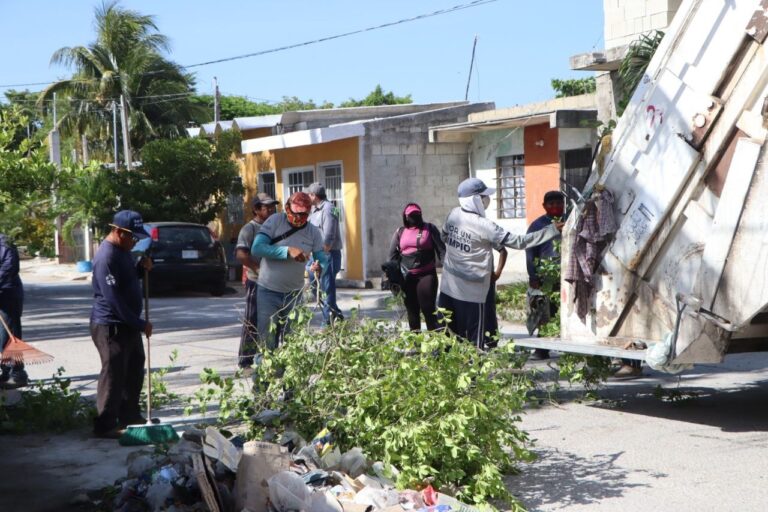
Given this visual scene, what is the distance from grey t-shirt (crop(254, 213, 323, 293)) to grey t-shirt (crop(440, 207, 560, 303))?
121 cm

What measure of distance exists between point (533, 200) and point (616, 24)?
4.08 metres

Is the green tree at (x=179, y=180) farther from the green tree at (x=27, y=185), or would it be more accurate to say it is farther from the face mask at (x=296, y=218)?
the face mask at (x=296, y=218)

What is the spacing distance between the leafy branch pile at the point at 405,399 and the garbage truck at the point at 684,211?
1.26 metres

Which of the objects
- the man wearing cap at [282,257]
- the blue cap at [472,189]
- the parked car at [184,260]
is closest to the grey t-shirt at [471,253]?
the blue cap at [472,189]

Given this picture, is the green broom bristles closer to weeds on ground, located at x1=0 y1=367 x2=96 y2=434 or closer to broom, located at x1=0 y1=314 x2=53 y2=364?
weeds on ground, located at x1=0 y1=367 x2=96 y2=434

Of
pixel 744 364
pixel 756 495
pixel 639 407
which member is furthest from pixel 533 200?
pixel 756 495

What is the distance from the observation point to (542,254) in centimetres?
980

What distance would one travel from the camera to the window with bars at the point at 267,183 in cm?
2592

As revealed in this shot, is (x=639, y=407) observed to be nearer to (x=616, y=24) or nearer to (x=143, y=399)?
(x=143, y=399)

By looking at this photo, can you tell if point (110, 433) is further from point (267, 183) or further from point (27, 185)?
point (267, 183)

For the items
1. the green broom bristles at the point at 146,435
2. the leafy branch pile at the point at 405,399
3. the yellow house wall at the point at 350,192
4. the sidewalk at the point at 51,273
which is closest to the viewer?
the leafy branch pile at the point at 405,399

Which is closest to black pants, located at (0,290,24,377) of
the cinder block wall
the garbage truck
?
the garbage truck

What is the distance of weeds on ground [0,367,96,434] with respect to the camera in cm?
802

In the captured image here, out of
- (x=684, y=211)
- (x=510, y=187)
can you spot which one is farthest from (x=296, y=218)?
(x=510, y=187)
